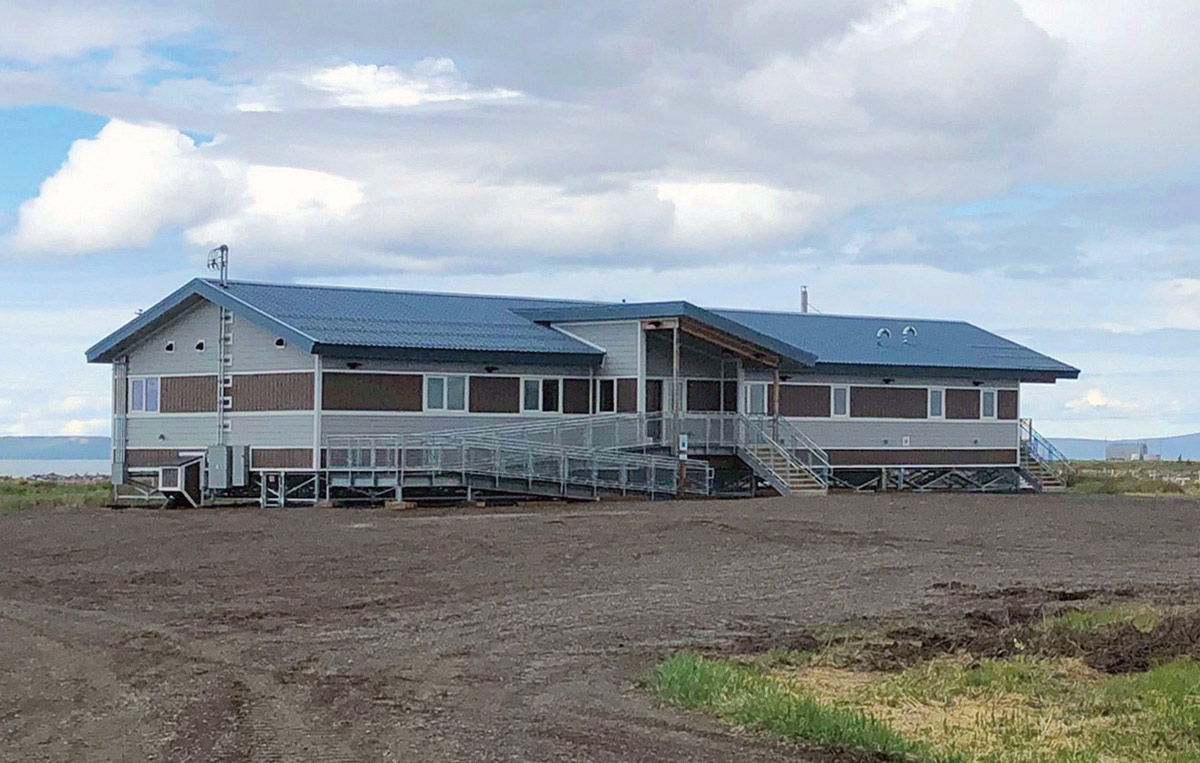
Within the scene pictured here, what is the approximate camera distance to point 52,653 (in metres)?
13.1

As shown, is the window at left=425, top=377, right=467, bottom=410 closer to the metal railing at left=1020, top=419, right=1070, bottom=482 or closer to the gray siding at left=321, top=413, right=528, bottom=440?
the gray siding at left=321, top=413, right=528, bottom=440

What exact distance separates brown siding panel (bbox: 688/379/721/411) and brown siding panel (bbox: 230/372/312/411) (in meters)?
10.5

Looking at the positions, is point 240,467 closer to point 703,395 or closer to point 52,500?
Answer: point 52,500

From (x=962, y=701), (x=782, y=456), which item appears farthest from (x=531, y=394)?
(x=962, y=701)

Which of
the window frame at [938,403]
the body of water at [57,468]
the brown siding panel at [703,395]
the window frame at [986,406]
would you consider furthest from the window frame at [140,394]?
the body of water at [57,468]

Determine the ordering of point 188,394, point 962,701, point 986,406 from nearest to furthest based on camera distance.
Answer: point 962,701 → point 188,394 → point 986,406

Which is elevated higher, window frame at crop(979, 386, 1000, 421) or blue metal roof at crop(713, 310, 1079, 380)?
blue metal roof at crop(713, 310, 1079, 380)

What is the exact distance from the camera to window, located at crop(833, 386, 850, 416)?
44.4m

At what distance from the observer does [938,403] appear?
47.1m

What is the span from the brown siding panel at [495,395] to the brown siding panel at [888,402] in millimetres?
10981

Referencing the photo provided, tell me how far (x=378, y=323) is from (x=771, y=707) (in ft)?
89.6

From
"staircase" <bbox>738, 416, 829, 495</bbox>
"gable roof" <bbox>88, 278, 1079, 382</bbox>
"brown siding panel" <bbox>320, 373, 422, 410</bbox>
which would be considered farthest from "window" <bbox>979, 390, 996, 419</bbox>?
"brown siding panel" <bbox>320, 373, 422, 410</bbox>

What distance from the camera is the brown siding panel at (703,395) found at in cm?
4141

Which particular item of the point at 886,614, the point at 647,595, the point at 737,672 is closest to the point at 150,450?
the point at 647,595
